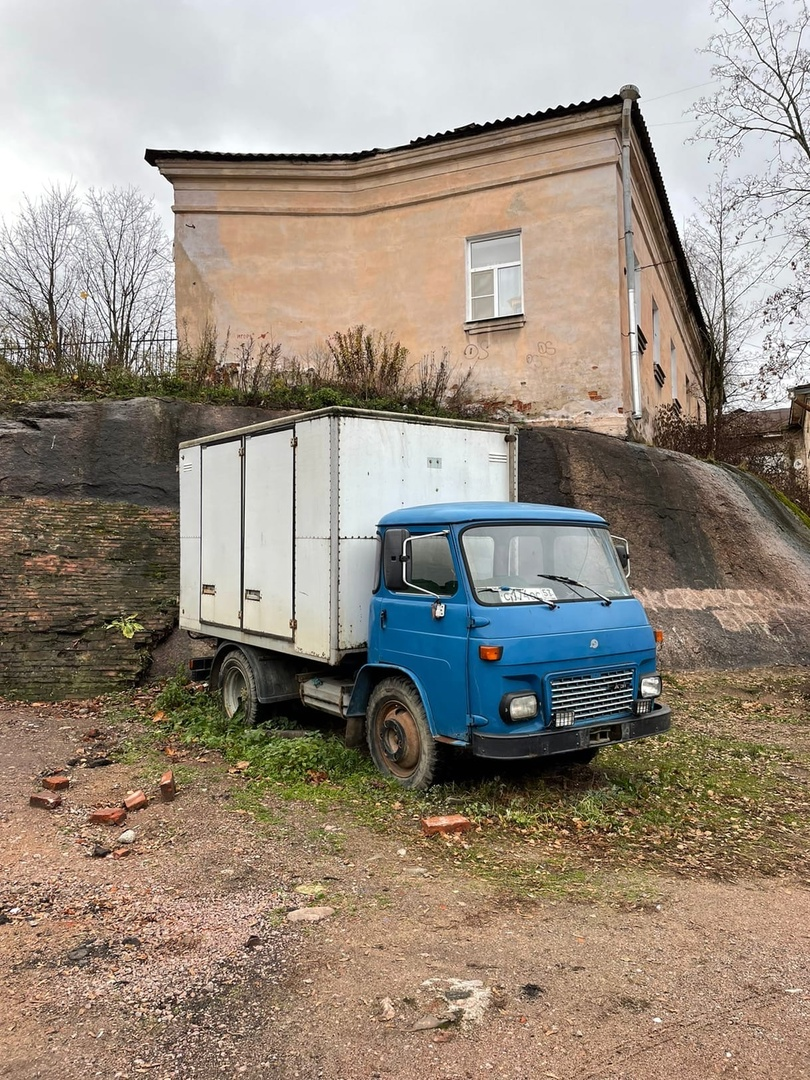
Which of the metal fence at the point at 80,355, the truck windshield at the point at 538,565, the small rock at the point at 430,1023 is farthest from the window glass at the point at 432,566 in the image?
the metal fence at the point at 80,355

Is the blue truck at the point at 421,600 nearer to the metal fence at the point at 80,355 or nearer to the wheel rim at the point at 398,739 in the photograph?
the wheel rim at the point at 398,739

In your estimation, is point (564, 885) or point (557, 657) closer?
point (564, 885)

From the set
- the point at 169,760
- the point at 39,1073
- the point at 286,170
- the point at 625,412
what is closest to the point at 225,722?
the point at 169,760

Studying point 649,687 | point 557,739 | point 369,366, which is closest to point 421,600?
point 557,739

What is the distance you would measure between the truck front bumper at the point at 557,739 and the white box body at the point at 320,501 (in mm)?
1693

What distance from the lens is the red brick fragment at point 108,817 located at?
5465 mm

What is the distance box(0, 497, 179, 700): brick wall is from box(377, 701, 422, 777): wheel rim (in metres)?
4.75

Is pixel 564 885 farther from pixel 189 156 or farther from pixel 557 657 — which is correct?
pixel 189 156

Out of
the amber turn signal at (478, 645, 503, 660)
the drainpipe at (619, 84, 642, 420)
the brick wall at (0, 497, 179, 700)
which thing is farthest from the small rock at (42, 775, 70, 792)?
the drainpipe at (619, 84, 642, 420)

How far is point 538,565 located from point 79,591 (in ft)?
23.9

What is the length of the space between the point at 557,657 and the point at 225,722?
13.1 feet

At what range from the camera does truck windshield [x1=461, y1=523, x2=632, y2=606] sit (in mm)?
5688

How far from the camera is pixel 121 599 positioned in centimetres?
1077

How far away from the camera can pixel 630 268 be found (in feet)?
45.4
